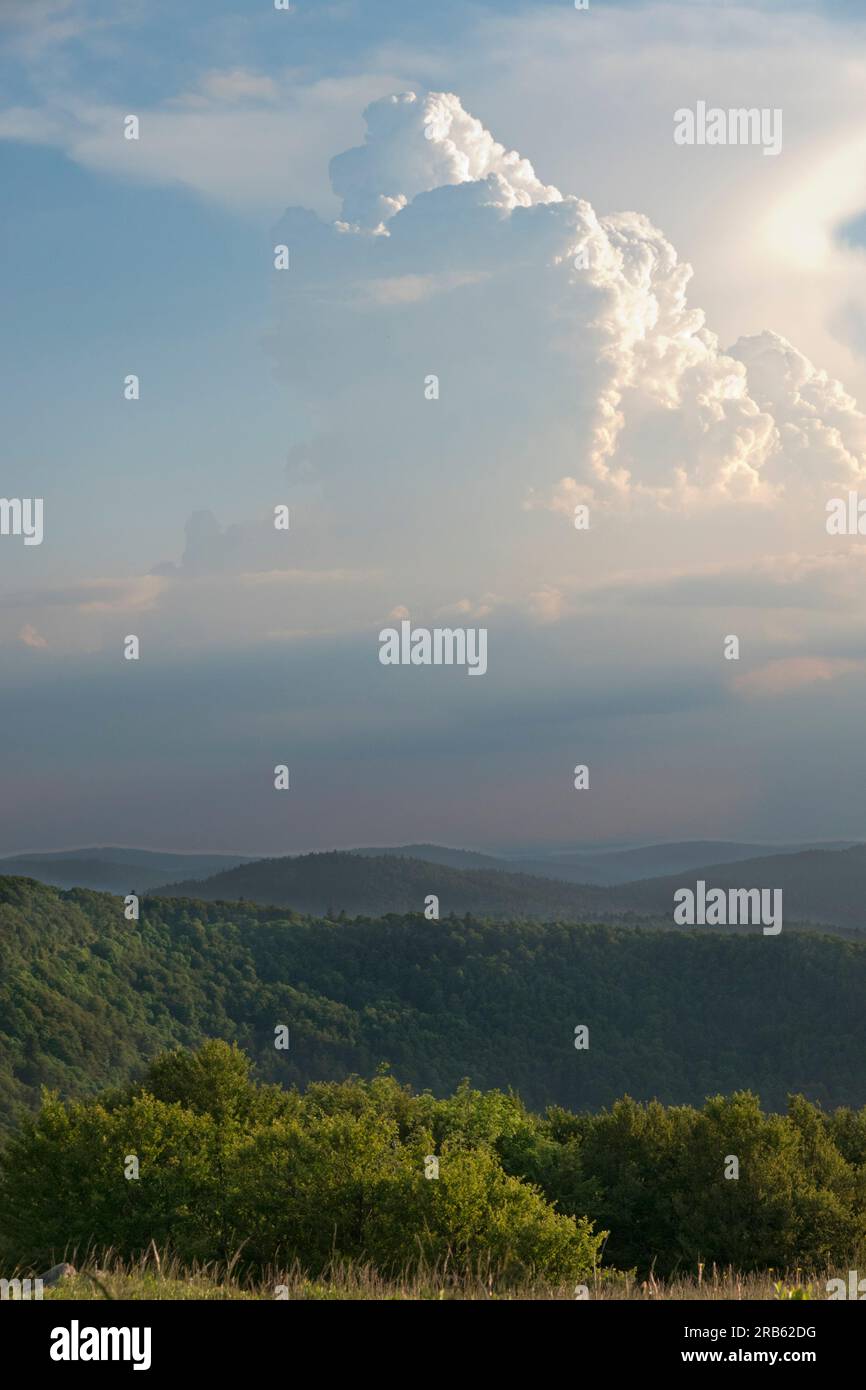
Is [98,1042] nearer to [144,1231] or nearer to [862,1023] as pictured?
[862,1023]

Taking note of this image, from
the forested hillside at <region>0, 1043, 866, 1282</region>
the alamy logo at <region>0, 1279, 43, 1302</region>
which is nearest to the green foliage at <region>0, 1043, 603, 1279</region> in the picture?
the forested hillside at <region>0, 1043, 866, 1282</region>

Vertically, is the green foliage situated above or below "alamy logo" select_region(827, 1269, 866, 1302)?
below
